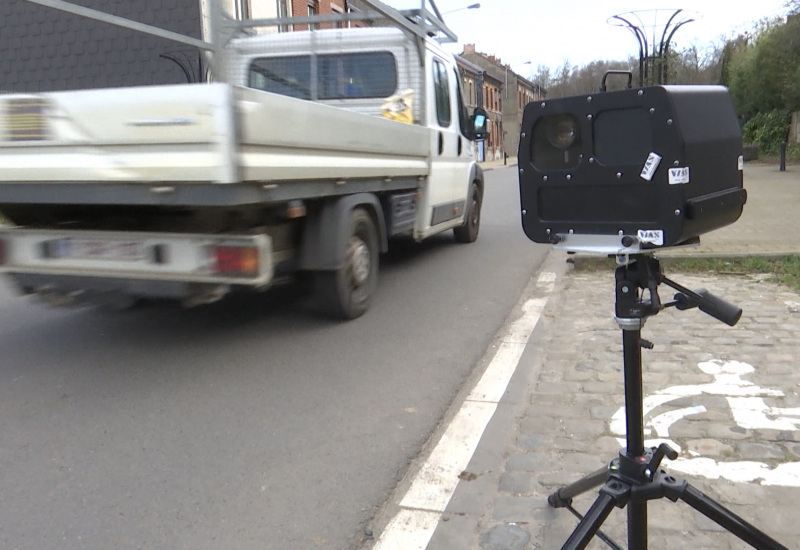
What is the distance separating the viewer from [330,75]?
760 cm

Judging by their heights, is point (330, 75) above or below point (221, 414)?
above

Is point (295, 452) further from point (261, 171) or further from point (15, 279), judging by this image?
point (15, 279)

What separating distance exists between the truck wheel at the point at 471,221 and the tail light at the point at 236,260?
224 inches

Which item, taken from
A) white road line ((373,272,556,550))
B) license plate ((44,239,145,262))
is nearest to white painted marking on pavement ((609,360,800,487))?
white road line ((373,272,556,550))

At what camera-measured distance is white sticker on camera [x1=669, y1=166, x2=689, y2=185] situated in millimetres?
1930

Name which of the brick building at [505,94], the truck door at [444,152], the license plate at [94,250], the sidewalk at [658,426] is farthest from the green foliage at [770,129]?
the license plate at [94,250]

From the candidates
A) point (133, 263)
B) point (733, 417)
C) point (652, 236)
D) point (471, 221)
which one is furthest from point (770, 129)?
point (652, 236)

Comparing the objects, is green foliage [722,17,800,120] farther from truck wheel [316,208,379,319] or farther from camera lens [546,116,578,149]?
camera lens [546,116,578,149]

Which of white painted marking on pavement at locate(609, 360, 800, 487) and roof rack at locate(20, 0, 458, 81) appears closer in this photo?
white painted marking on pavement at locate(609, 360, 800, 487)

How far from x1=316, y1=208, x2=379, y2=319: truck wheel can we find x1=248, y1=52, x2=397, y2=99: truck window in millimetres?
2113

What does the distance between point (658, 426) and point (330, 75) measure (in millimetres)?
5250

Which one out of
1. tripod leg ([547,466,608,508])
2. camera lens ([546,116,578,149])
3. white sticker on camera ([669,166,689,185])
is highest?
camera lens ([546,116,578,149])

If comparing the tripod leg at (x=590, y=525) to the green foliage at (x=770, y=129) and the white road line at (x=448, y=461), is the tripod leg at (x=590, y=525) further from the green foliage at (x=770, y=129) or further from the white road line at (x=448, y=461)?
the green foliage at (x=770, y=129)

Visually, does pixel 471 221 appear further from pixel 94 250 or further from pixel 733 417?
pixel 733 417
